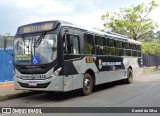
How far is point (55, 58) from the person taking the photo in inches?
446

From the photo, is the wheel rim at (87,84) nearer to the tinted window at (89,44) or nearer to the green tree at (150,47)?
the tinted window at (89,44)

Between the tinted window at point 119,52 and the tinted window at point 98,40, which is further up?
the tinted window at point 98,40

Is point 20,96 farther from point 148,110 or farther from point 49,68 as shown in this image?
point 148,110

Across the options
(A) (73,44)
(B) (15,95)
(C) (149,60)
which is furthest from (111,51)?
(C) (149,60)

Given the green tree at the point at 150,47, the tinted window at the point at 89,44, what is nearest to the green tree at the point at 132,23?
the green tree at the point at 150,47

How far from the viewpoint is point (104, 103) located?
1072 centimetres

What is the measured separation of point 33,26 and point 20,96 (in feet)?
10.2

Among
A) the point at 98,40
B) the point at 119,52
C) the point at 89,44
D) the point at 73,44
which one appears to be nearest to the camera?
the point at 73,44

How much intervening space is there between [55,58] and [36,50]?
2.93 feet

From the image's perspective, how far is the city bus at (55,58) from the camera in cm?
1134

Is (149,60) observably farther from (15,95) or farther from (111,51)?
(15,95)

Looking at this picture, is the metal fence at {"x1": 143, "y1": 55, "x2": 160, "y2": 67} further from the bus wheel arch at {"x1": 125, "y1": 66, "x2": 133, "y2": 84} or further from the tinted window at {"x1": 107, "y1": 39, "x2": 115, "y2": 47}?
the tinted window at {"x1": 107, "y1": 39, "x2": 115, "y2": 47}

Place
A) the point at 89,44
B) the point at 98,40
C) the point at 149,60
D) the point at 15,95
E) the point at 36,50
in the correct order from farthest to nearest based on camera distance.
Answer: the point at 149,60, the point at 98,40, the point at 89,44, the point at 15,95, the point at 36,50

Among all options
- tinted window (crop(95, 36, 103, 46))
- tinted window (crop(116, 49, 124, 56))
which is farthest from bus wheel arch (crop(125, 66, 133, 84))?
tinted window (crop(95, 36, 103, 46))
